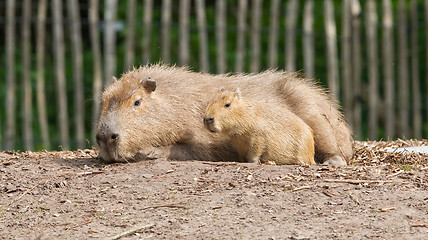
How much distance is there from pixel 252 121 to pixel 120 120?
1110mm

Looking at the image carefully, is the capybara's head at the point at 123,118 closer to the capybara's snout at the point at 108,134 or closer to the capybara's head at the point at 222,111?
the capybara's snout at the point at 108,134

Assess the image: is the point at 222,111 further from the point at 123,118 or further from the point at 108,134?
the point at 108,134

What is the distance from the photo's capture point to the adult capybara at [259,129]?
5.29m

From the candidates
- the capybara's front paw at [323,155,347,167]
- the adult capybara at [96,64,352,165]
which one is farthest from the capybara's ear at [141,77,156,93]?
the capybara's front paw at [323,155,347,167]

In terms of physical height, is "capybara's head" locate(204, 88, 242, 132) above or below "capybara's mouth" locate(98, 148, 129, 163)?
above

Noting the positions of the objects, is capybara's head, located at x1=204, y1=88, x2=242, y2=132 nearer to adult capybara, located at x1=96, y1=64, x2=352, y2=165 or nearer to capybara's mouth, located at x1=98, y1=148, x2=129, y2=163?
adult capybara, located at x1=96, y1=64, x2=352, y2=165

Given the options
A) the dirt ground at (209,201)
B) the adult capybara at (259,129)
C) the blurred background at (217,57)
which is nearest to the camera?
the dirt ground at (209,201)

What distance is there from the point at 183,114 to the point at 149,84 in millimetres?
400

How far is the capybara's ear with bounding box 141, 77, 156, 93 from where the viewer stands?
18.2 feet

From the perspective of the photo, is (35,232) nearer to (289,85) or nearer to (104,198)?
(104,198)

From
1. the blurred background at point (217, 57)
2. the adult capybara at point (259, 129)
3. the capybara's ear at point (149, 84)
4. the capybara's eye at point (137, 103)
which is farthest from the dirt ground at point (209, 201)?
the blurred background at point (217, 57)

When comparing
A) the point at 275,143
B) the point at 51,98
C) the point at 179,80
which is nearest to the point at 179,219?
the point at 275,143

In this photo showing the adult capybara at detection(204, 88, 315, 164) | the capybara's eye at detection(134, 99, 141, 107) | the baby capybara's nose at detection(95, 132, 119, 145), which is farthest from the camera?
the capybara's eye at detection(134, 99, 141, 107)

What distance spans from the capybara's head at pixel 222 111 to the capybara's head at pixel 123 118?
0.56 metres
